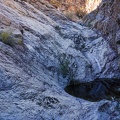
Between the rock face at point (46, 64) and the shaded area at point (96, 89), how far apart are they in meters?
0.30

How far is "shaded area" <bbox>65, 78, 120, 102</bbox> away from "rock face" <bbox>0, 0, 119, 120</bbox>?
303 mm

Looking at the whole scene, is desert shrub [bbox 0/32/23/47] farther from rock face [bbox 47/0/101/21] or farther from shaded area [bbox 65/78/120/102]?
rock face [bbox 47/0/101/21]

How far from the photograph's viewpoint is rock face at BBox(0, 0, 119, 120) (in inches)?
222

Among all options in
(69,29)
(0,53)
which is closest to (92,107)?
(0,53)

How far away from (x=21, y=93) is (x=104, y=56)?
508cm

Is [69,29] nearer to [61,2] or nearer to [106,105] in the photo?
[106,105]

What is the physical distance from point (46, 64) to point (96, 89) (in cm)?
176

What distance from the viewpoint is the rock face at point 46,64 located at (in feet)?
18.5

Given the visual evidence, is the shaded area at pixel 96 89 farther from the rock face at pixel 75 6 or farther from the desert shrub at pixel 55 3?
the desert shrub at pixel 55 3

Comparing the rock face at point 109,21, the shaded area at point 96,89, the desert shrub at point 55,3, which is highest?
the desert shrub at point 55,3

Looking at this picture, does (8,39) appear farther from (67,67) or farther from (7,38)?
(67,67)

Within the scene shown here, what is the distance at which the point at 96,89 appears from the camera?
8.63m

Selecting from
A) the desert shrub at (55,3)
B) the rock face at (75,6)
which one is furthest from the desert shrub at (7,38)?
the desert shrub at (55,3)

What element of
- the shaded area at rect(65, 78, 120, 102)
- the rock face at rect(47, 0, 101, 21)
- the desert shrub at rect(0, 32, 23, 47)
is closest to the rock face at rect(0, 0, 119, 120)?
the desert shrub at rect(0, 32, 23, 47)
